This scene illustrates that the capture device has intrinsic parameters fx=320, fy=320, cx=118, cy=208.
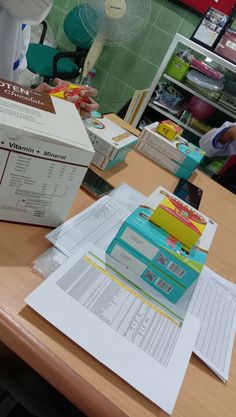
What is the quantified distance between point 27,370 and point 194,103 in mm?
2214

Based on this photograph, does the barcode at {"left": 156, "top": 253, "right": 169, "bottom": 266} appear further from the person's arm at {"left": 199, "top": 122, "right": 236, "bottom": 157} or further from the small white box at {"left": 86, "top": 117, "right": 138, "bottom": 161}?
the person's arm at {"left": 199, "top": 122, "right": 236, "bottom": 157}

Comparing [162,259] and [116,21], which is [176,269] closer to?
[162,259]

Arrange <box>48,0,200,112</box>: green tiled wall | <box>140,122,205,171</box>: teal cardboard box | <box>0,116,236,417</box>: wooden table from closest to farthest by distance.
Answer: <box>0,116,236,417</box>: wooden table < <box>140,122,205,171</box>: teal cardboard box < <box>48,0,200,112</box>: green tiled wall

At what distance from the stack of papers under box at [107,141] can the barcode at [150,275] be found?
46 cm

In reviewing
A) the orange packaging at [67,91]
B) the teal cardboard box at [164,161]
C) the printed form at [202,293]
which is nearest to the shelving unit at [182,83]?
the teal cardboard box at [164,161]

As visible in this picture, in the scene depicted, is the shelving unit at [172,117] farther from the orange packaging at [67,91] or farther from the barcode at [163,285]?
the barcode at [163,285]

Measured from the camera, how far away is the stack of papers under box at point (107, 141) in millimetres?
1009

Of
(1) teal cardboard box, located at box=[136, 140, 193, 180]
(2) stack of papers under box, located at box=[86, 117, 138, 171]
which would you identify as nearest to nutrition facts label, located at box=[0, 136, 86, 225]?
(2) stack of papers under box, located at box=[86, 117, 138, 171]

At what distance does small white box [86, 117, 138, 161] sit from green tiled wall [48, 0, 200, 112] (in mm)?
1950

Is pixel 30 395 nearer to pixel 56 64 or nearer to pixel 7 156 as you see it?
pixel 7 156

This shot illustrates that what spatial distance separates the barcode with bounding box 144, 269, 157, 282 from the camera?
0.68m

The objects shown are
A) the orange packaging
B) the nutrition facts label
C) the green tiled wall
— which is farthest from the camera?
the green tiled wall

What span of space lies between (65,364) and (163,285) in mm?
265

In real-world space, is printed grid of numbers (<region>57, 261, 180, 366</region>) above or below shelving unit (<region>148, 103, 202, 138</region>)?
above
